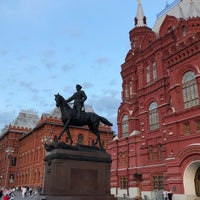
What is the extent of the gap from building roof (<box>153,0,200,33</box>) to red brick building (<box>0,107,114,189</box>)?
30.4 meters

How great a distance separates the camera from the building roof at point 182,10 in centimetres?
3770

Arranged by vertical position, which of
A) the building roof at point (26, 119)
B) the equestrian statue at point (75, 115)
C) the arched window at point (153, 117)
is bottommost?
the equestrian statue at point (75, 115)

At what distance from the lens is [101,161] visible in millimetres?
13648

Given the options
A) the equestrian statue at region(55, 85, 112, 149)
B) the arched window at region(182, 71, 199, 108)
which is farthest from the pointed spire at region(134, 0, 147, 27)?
the equestrian statue at region(55, 85, 112, 149)

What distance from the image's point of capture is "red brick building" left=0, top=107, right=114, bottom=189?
62375 millimetres

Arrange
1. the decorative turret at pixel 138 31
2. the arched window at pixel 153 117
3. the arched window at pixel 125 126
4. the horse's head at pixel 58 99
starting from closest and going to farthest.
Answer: the horse's head at pixel 58 99 → the arched window at pixel 153 117 → the arched window at pixel 125 126 → the decorative turret at pixel 138 31

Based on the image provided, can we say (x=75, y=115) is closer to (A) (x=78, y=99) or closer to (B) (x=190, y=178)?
(A) (x=78, y=99)

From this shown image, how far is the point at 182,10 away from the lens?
136 ft

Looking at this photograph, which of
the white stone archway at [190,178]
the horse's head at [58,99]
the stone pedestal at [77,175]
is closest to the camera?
the stone pedestal at [77,175]

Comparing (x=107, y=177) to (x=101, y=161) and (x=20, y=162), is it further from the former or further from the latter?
(x=20, y=162)

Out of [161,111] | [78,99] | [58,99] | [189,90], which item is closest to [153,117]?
[161,111]

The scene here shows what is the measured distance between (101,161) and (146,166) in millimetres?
23828

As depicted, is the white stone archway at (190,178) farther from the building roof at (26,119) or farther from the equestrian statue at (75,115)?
the building roof at (26,119)

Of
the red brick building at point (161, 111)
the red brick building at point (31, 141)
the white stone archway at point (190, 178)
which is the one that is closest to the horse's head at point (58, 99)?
the red brick building at point (161, 111)
